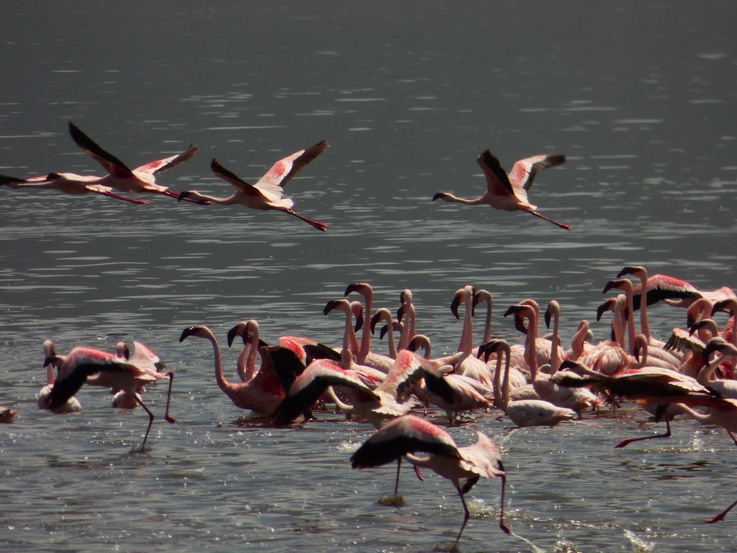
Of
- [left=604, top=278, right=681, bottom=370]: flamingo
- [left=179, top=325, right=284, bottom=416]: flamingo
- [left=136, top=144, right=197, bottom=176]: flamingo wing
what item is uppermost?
[left=136, top=144, right=197, bottom=176]: flamingo wing

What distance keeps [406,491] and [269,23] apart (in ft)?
224

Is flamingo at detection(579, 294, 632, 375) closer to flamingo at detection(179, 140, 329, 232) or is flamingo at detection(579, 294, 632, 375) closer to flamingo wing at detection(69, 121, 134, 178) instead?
flamingo at detection(179, 140, 329, 232)

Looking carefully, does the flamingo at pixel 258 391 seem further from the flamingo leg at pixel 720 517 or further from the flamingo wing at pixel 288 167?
the flamingo leg at pixel 720 517

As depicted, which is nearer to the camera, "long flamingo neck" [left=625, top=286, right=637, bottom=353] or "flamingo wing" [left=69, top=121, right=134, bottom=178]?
"flamingo wing" [left=69, top=121, right=134, bottom=178]

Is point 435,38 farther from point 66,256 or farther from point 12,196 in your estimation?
point 66,256

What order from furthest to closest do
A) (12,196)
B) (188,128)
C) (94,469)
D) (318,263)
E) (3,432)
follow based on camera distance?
(188,128) → (12,196) → (318,263) → (3,432) → (94,469)

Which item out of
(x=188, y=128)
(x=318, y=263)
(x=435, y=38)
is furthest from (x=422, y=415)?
(x=435, y=38)

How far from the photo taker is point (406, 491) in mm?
11062

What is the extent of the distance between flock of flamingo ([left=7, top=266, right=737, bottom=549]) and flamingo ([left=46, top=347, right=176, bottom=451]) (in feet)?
0.04

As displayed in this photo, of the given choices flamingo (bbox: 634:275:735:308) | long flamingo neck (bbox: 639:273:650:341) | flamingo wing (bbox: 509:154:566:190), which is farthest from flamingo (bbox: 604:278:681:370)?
flamingo wing (bbox: 509:154:566:190)

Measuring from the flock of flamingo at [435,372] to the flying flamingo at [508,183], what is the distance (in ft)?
0.08

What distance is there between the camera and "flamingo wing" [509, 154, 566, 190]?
16.9m

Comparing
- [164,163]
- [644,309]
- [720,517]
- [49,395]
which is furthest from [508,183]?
[720,517]

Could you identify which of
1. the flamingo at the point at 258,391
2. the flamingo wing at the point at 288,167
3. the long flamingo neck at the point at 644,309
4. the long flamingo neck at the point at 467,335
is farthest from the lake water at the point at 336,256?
the flamingo wing at the point at 288,167
